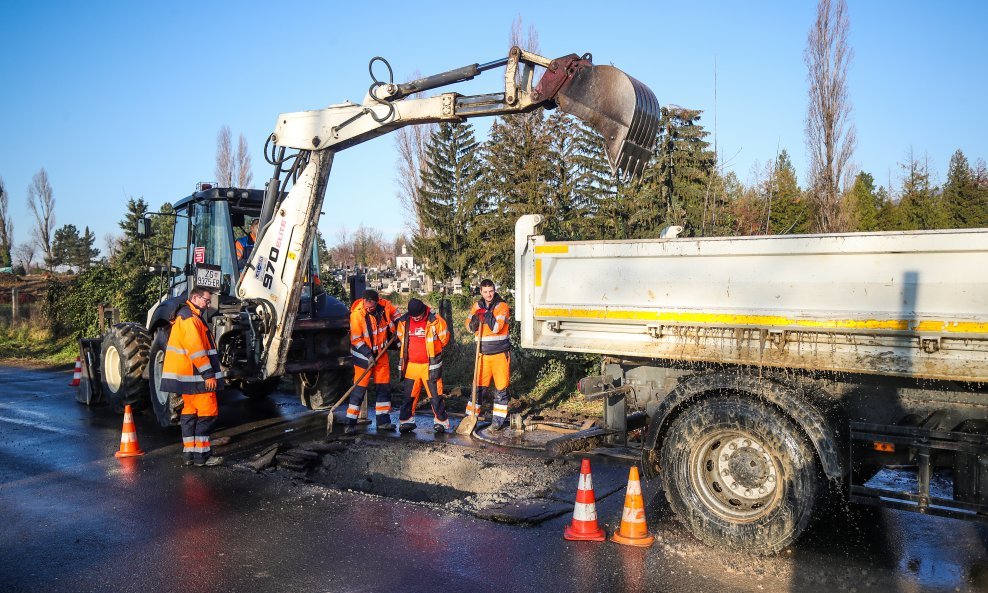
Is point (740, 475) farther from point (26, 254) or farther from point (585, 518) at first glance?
point (26, 254)

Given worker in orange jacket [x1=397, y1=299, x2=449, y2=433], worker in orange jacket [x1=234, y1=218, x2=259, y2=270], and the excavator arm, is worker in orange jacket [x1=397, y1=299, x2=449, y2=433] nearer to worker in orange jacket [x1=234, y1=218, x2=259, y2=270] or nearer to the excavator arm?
the excavator arm

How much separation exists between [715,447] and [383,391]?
524 centimetres

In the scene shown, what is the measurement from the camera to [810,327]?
4.89 m

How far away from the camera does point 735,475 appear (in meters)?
5.19

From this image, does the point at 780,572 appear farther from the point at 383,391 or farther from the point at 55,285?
the point at 55,285

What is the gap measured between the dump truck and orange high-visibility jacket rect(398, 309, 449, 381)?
12.3 ft

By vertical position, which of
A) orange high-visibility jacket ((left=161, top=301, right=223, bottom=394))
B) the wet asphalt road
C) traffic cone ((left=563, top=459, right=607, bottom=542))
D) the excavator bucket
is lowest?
the wet asphalt road

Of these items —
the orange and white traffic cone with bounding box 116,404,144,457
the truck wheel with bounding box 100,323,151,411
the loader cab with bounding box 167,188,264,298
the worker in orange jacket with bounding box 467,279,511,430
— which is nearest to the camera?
the orange and white traffic cone with bounding box 116,404,144,457

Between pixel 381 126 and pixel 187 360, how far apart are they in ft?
10.7

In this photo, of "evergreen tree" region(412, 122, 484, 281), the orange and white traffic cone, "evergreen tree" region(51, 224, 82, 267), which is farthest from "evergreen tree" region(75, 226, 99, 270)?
the orange and white traffic cone

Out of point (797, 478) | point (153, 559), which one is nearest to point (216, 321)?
point (153, 559)

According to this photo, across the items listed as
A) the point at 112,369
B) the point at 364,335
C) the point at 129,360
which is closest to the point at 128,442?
the point at 129,360

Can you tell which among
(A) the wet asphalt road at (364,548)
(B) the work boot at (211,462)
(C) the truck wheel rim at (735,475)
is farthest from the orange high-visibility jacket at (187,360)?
(C) the truck wheel rim at (735,475)

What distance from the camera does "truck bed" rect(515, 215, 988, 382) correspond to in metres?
4.46
